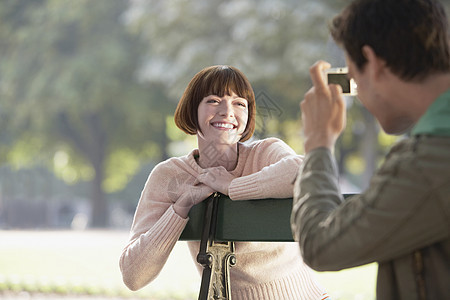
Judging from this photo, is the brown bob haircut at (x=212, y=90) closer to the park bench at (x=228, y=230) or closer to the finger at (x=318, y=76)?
the park bench at (x=228, y=230)

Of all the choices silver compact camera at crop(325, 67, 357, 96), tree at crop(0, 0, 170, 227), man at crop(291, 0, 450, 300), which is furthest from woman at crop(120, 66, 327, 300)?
tree at crop(0, 0, 170, 227)

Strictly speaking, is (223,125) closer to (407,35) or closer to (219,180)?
(219,180)

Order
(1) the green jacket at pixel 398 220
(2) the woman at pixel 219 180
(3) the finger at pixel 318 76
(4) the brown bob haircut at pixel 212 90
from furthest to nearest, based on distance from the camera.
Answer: (4) the brown bob haircut at pixel 212 90, (2) the woman at pixel 219 180, (3) the finger at pixel 318 76, (1) the green jacket at pixel 398 220

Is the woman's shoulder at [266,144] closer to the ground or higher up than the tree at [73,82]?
closer to the ground

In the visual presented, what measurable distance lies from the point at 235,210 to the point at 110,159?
2265 centimetres

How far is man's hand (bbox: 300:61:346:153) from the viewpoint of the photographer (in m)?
1.40

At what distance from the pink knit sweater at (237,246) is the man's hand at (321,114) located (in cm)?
60

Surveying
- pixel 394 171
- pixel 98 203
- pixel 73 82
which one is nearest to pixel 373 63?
pixel 394 171

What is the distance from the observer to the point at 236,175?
2.27 metres

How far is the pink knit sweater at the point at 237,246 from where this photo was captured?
2131 millimetres

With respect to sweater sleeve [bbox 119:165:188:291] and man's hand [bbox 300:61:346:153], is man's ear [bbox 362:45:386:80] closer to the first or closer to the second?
man's hand [bbox 300:61:346:153]

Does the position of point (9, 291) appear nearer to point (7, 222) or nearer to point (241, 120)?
point (241, 120)

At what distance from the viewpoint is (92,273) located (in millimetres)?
10859

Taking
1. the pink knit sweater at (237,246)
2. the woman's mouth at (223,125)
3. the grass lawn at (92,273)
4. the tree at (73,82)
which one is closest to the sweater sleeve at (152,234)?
the pink knit sweater at (237,246)
